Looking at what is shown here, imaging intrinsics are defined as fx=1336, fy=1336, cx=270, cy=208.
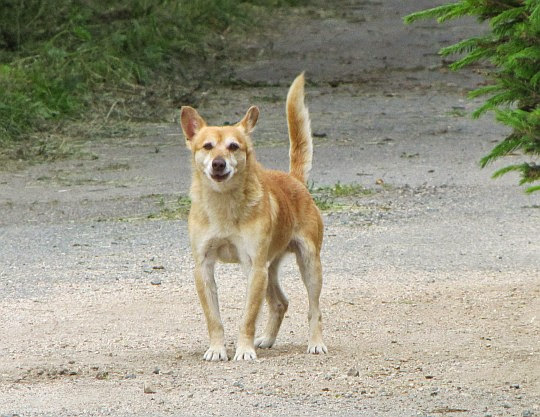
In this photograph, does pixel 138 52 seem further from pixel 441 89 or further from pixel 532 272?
pixel 532 272

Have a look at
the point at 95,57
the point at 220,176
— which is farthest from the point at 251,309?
the point at 95,57

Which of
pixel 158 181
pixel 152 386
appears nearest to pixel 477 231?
pixel 158 181

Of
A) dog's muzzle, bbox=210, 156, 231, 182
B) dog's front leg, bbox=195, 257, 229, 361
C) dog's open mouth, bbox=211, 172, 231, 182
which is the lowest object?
dog's front leg, bbox=195, 257, 229, 361

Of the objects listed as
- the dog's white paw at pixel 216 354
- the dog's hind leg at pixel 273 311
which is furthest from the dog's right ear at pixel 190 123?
the dog's white paw at pixel 216 354

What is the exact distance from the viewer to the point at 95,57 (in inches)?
750

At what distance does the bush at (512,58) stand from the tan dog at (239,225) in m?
1.23

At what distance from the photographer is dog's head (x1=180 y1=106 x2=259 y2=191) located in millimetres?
Answer: 7325

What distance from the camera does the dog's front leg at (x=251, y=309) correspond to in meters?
7.37

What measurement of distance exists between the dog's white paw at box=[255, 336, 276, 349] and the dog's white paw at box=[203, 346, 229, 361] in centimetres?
53

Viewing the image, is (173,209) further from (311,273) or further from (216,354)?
(216,354)

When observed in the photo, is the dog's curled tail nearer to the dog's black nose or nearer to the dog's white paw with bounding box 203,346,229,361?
the dog's black nose

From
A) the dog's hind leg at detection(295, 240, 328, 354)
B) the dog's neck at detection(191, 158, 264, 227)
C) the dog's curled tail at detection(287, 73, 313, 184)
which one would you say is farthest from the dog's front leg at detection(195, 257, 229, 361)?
the dog's curled tail at detection(287, 73, 313, 184)

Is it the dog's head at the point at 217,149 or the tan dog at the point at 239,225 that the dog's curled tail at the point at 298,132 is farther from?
the dog's head at the point at 217,149

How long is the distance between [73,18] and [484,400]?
1513 centimetres
